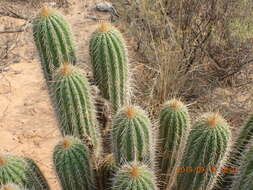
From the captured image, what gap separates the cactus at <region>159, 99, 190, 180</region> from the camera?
88.4 inches

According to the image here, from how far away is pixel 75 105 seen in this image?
226 centimetres

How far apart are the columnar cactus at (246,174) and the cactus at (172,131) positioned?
0.52m

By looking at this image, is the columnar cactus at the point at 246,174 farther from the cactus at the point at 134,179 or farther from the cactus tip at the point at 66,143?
the cactus tip at the point at 66,143

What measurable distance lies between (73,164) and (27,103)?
243 cm

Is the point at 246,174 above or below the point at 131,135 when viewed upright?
below

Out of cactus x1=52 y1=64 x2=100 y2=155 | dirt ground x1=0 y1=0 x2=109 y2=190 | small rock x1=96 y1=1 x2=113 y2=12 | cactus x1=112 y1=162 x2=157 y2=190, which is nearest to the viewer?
cactus x1=112 y1=162 x2=157 y2=190

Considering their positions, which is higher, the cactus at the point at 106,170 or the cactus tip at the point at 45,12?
the cactus tip at the point at 45,12

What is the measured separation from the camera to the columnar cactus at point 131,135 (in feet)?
6.46

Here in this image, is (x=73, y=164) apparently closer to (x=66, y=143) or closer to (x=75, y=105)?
(x=66, y=143)

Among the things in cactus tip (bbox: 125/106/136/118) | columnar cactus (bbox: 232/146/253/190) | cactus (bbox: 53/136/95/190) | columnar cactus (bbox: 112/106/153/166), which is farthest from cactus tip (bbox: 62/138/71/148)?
columnar cactus (bbox: 232/146/253/190)

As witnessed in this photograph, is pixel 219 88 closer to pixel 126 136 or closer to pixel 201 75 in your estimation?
pixel 201 75

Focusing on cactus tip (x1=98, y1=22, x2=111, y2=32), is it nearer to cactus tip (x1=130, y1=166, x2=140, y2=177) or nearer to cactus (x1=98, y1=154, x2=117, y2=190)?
cactus (x1=98, y1=154, x2=117, y2=190)

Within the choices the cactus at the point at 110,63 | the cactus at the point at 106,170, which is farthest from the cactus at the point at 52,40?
the cactus at the point at 106,170

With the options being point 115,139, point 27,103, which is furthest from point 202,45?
point 115,139
